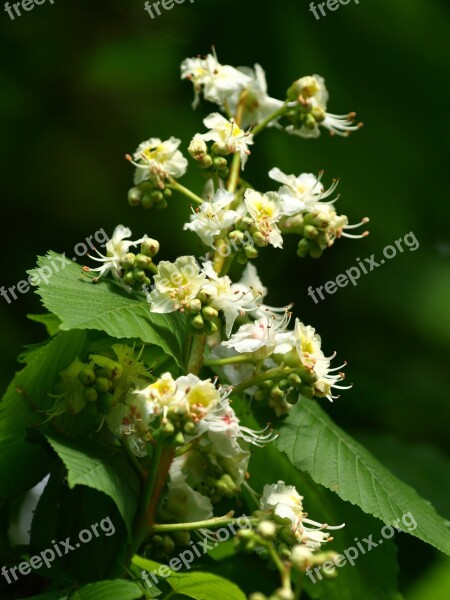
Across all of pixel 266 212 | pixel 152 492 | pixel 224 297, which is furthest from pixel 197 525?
pixel 266 212

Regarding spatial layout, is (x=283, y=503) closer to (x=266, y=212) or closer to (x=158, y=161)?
(x=266, y=212)

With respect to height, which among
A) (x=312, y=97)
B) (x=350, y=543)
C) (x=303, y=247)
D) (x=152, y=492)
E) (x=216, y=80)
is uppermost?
(x=216, y=80)

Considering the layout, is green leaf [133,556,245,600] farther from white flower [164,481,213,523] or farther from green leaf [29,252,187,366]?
green leaf [29,252,187,366]

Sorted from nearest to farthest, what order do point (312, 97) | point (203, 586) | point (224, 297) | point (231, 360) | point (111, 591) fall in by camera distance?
point (111, 591) → point (203, 586) → point (224, 297) → point (231, 360) → point (312, 97)

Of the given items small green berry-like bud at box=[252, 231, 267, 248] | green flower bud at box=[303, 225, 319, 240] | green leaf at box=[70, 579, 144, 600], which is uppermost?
small green berry-like bud at box=[252, 231, 267, 248]

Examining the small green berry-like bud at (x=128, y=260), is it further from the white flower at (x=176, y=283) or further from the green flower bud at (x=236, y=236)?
the green flower bud at (x=236, y=236)

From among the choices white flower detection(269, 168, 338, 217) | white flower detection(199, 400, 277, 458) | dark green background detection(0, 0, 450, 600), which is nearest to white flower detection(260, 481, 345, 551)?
white flower detection(199, 400, 277, 458)

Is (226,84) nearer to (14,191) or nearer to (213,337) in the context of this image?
(213,337)

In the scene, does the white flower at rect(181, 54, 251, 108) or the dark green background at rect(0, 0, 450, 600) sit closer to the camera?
the white flower at rect(181, 54, 251, 108)
